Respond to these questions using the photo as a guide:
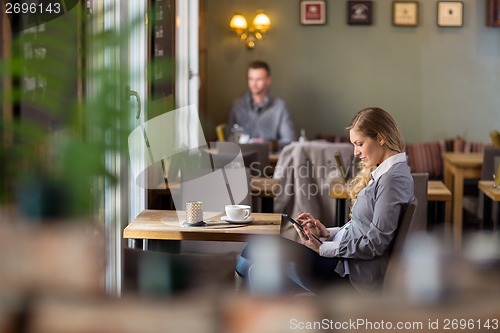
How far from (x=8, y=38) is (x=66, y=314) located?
162 cm

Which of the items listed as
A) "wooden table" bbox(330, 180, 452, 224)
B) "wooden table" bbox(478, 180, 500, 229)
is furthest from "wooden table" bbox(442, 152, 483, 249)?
"wooden table" bbox(330, 180, 452, 224)

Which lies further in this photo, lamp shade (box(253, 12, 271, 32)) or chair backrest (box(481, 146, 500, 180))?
lamp shade (box(253, 12, 271, 32))

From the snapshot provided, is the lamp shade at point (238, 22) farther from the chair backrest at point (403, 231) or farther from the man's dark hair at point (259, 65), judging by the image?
the chair backrest at point (403, 231)

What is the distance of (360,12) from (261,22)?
105 cm

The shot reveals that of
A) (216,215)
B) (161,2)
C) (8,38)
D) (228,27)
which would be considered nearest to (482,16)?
(228,27)

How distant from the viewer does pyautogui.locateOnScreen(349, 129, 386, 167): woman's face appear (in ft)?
13.0

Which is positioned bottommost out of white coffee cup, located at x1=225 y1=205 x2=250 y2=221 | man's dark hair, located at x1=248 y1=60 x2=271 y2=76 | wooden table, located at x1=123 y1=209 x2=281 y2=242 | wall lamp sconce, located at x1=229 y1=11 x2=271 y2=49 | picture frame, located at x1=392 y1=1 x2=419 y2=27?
wooden table, located at x1=123 y1=209 x2=281 y2=242

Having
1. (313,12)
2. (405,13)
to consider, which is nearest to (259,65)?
(313,12)

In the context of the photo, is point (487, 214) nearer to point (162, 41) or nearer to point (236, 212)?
point (162, 41)

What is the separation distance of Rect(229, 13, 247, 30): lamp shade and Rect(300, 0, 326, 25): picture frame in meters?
0.62

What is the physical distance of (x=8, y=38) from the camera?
2846 millimetres

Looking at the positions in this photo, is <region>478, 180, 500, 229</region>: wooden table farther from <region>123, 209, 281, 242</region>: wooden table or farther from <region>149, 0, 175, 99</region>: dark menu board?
<region>149, 0, 175, 99</region>: dark menu board

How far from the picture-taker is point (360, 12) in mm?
9422

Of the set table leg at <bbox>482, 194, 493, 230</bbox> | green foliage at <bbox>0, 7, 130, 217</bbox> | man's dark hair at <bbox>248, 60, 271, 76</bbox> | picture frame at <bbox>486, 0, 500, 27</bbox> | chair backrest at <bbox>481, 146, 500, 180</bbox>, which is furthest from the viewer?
picture frame at <bbox>486, 0, 500, 27</bbox>
